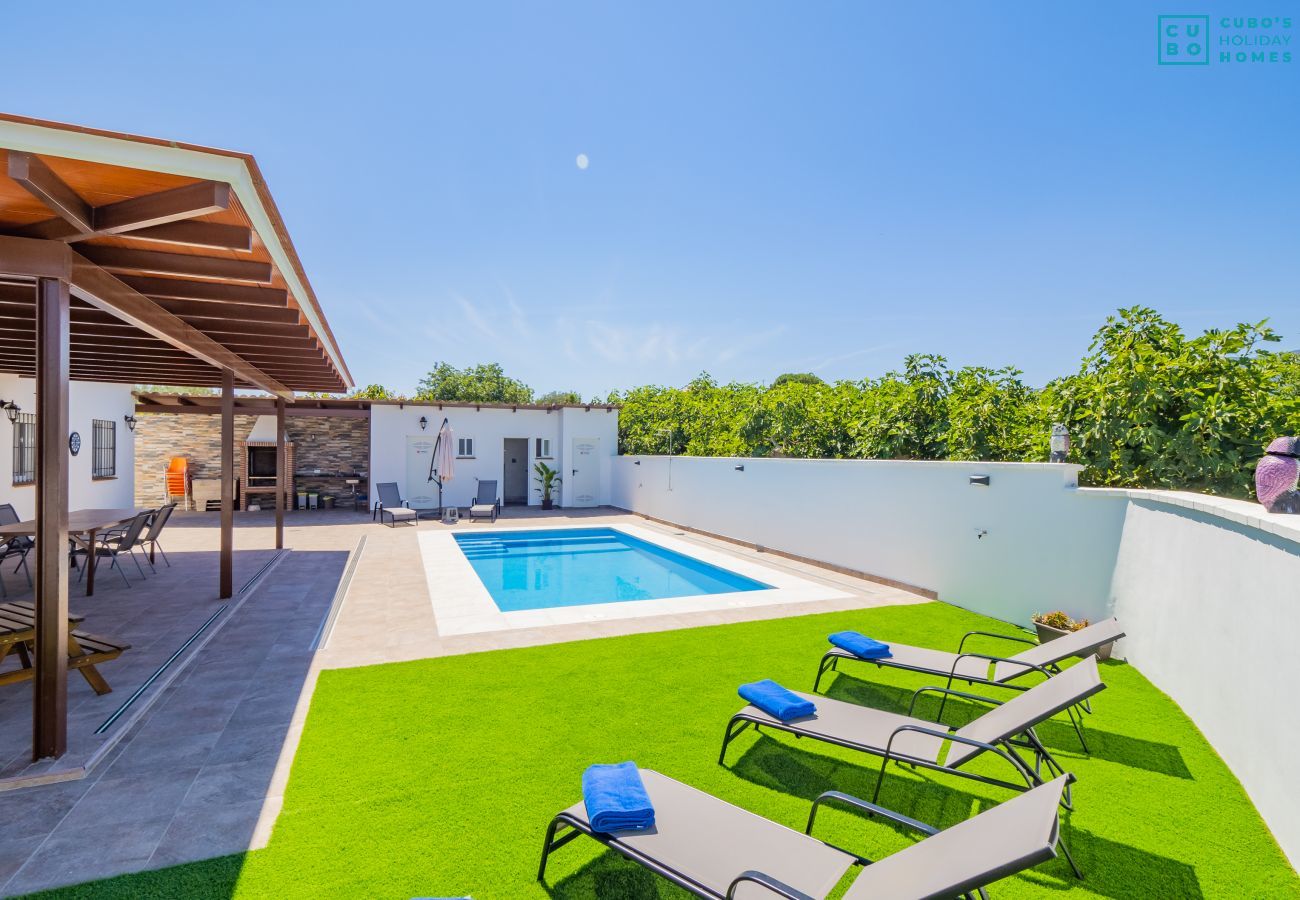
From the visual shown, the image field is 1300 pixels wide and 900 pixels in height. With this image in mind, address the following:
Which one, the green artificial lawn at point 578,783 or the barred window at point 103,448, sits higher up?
the barred window at point 103,448

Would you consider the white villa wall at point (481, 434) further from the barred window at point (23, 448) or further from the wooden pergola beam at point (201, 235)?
the wooden pergola beam at point (201, 235)

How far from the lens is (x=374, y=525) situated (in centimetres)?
1538

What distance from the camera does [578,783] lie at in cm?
357

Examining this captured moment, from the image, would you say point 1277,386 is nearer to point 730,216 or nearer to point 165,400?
point 730,216

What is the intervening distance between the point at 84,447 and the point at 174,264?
42.1 ft

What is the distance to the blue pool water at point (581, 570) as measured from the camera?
31.1 feet

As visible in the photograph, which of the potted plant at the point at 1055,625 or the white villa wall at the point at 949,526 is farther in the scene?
the white villa wall at the point at 949,526

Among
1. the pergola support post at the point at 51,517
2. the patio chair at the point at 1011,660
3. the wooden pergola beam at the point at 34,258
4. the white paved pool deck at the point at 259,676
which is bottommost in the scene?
the white paved pool deck at the point at 259,676

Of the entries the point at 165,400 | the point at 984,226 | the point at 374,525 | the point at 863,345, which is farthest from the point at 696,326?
the point at 165,400

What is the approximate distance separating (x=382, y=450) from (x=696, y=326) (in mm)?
17315

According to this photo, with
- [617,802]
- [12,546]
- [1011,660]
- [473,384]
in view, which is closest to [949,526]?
[1011,660]

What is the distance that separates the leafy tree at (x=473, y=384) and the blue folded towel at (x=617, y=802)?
4859cm

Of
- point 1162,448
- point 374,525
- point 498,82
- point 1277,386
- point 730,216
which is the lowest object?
point 374,525

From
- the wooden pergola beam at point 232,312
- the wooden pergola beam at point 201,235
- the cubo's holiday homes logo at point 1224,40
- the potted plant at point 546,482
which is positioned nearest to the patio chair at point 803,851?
the wooden pergola beam at point 201,235
